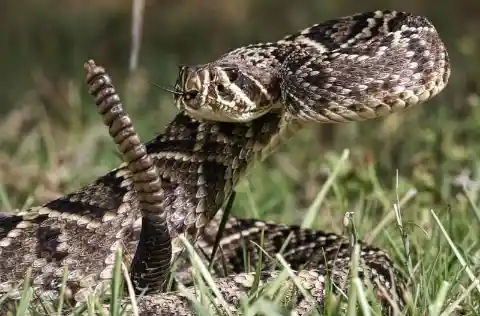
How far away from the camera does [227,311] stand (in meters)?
2.84

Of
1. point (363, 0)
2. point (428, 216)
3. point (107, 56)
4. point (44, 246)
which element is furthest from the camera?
point (363, 0)

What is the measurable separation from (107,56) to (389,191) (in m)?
5.69

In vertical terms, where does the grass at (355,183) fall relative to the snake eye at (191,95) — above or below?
below

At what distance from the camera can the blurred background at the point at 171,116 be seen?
5281 millimetres

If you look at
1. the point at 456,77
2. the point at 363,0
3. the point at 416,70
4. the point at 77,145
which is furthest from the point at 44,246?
the point at 363,0

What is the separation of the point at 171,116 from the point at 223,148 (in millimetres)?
3293

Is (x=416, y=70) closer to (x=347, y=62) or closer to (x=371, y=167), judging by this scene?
(x=347, y=62)

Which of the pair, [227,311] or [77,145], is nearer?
[227,311]

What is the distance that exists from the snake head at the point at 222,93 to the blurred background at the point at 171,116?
0.63 meters

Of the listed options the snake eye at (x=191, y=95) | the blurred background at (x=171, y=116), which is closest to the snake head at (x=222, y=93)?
the snake eye at (x=191, y=95)

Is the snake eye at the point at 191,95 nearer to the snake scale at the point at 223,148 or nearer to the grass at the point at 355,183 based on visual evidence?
the snake scale at the point at 223,148

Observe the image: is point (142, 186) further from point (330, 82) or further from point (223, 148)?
point (330, 82)

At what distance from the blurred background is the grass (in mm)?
14

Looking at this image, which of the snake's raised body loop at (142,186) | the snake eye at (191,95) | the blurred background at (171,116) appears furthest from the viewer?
the blurred background at (171,116)
